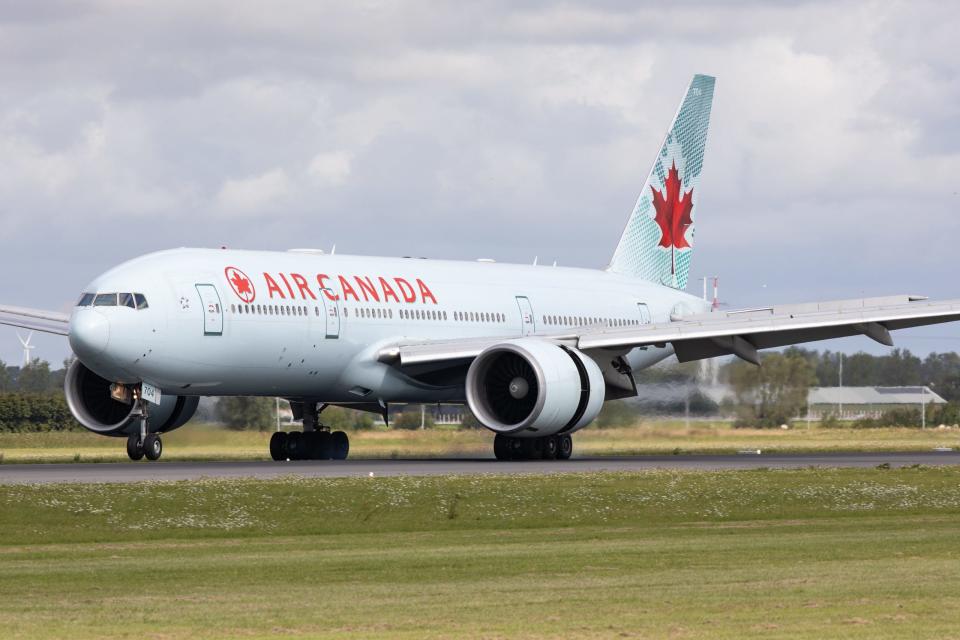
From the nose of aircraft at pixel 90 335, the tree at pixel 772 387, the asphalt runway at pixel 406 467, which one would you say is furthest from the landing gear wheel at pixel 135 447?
the tree at pixel 772 387

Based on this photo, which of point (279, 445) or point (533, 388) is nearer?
point (533, 388)

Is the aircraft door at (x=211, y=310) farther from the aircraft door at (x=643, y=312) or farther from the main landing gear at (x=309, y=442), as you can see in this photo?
the aircraft door at (x=643, y=312)

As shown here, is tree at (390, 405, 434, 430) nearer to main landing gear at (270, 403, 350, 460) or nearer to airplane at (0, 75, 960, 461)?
airplane at (0, 75, 960, 461)

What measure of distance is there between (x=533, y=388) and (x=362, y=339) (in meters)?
4.28

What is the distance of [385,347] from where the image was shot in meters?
39.2

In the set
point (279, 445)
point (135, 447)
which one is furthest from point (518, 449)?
point (135, 447)

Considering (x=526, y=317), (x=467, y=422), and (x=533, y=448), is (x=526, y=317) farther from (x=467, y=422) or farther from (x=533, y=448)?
(x=533, y=448)

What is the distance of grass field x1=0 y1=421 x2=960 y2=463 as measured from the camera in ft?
135

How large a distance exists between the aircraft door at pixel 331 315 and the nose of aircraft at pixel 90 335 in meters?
5.57

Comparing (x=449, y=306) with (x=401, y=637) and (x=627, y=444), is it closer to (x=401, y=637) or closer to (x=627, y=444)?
(x=627, y=444)

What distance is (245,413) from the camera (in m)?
42.5

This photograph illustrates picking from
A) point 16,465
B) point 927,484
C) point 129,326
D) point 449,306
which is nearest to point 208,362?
point 129,326

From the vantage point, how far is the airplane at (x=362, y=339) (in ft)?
115

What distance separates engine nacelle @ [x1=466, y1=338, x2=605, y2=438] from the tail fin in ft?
42.9
